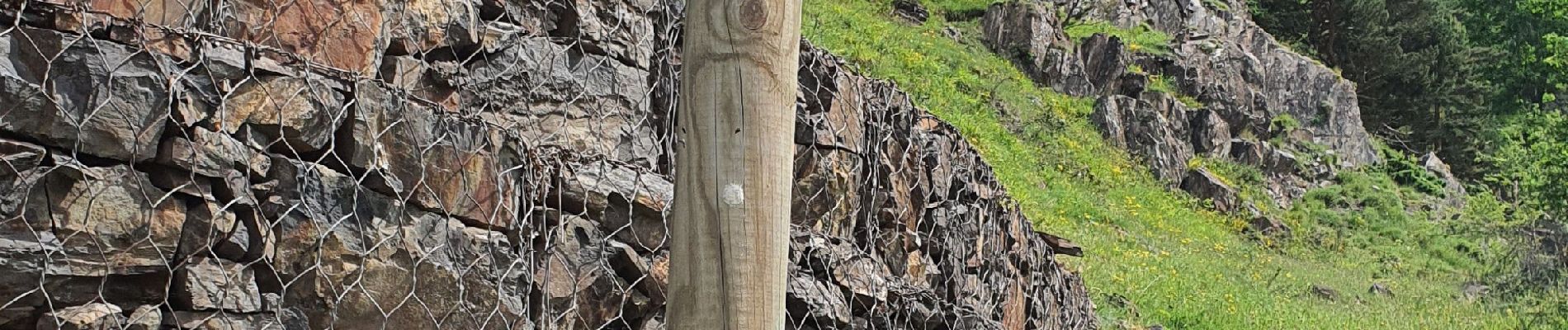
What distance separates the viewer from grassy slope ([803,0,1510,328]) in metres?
9.43

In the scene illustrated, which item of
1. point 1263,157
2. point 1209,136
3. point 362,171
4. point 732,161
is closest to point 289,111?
point 362,171

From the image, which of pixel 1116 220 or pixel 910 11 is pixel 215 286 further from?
pixel 910 11

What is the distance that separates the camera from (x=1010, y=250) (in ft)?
18.1

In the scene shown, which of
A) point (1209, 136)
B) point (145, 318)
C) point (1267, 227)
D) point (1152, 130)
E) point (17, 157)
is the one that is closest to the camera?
point (17, 157)

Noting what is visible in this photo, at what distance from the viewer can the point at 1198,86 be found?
819 inches

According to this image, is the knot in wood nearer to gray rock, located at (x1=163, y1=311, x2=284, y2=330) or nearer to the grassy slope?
gray rock, located at (x1=163, y1=311, x2=284, y2=330)

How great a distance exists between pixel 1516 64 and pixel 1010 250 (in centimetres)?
3001

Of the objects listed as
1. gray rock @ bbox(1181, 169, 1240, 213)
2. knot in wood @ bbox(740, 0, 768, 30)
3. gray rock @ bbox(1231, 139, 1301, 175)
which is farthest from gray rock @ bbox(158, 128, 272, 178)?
gray rock @ bbox(1231, 139, 1301, 175)

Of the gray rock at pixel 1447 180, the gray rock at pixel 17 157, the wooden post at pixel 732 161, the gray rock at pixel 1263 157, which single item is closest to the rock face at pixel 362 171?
the gray rock at pixel 17 157

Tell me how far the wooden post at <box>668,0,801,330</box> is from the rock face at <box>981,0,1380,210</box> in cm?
1651

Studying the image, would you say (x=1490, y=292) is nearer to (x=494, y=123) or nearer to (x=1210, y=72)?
(x=1210, y=72)

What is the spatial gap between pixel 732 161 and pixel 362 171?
1.18 metres

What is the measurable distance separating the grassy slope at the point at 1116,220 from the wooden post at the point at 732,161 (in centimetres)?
556

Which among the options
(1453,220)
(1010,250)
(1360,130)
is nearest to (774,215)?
(1010,250)
